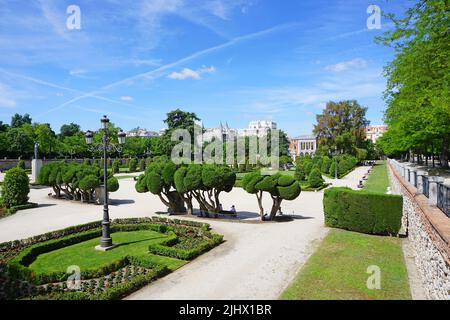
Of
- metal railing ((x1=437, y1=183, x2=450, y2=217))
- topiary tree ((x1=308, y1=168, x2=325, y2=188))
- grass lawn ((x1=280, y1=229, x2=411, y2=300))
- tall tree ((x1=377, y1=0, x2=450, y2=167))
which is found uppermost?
tall tree ((x1=377, y1=0, x2=450, y2=167))

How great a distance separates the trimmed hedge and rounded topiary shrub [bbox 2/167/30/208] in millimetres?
22283

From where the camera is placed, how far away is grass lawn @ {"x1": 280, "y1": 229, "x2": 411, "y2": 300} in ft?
30.7

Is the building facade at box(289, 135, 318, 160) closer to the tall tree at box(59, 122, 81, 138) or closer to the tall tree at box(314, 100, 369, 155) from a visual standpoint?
the tall tree at box(314, 100, 369, 155)

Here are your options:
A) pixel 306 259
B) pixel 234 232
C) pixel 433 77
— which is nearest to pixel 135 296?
pixel 306 259

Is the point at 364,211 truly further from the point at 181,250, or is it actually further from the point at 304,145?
the point at 304,145

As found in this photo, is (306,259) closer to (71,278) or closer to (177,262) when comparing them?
(177,262)

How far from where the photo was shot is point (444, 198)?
10.1 m

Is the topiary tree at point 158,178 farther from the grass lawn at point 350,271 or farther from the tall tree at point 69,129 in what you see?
the tall tree at point 69,129

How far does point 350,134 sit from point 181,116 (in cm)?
3633

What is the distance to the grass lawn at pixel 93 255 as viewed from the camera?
12.5 m

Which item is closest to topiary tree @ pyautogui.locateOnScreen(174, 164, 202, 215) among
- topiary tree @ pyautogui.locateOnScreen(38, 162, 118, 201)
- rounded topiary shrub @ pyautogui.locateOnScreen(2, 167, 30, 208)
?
topiary tree @ pyautogui.locateOnScreen(38, 162, 118, 201)

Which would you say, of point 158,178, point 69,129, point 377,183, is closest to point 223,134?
point 69,129

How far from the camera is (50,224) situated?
1975 centimetres

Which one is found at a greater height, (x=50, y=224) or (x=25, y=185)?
(x=25, y=185)
